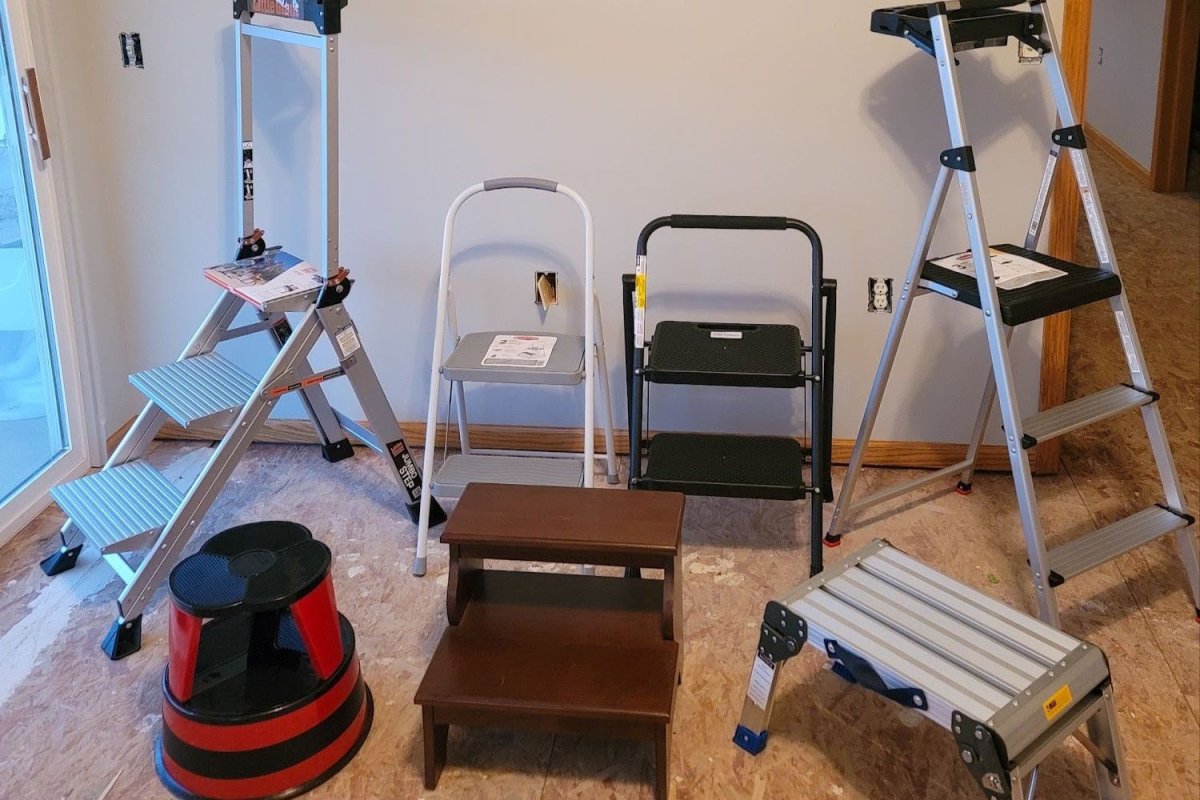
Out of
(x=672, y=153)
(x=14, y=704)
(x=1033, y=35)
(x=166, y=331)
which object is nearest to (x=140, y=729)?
(x=14, y=704)

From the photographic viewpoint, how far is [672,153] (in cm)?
274

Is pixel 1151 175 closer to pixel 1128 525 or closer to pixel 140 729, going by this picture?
pixel 1128 525

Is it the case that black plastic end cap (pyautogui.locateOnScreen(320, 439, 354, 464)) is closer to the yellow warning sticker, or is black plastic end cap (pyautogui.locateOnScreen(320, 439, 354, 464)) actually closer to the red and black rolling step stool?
the red and black rolling step stool

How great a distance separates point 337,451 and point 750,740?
1.51 m

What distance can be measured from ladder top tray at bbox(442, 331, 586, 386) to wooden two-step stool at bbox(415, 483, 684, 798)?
0.37m

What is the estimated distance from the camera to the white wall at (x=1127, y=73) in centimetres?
497

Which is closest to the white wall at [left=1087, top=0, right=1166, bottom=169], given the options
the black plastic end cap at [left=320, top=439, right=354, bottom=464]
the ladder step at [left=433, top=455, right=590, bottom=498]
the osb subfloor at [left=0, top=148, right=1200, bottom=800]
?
the osb subfloor at [left=0, top=148, right=1200, bottom=800]

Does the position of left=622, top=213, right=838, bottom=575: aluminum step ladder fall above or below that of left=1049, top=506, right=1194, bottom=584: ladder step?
above

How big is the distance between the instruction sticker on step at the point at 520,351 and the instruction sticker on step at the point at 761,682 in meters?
0.86

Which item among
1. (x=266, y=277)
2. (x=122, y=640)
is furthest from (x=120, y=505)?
(x=266, y=277)

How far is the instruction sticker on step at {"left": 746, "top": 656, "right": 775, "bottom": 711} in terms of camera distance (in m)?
1.89

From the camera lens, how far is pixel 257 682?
1.90m

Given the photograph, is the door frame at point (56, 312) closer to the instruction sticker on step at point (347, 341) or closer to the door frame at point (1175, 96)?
the instruction sticker on step at point (347, 341)

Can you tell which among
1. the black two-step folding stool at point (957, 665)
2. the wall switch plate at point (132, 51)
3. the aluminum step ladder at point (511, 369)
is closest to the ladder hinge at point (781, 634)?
the black two-step folding stool at point (957, 665)
